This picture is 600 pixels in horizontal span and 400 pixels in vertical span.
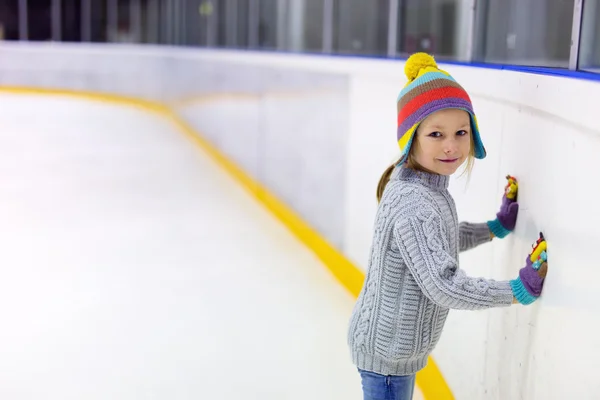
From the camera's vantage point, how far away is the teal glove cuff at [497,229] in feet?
5.02

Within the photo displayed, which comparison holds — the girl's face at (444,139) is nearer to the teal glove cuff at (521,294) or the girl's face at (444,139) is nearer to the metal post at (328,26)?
the teal glove cuff at (521,294)

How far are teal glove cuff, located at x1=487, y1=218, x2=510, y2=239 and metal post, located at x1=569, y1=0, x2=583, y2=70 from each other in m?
0.34

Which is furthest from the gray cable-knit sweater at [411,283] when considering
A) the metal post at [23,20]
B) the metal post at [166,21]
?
the metal post at [23,20]

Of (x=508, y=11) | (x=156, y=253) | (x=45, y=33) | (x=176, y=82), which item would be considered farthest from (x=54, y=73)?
(x=508, y=11)

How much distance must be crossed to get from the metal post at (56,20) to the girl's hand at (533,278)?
11.6 meters

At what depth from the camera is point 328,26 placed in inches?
Answer: 159

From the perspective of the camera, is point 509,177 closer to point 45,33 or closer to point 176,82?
point 176,82

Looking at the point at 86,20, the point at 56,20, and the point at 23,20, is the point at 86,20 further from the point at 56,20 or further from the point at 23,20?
the point at 23,20

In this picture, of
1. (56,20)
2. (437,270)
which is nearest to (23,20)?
(56,20)

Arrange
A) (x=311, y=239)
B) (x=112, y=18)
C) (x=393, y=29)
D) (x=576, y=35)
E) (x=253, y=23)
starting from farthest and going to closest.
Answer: (x=112, y=18) → (x=253, y=23) → (x=311, y=239) → (x=393, y=29) → (x=576, y=35)

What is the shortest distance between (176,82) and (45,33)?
13.6ft

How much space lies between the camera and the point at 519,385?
1454 mm

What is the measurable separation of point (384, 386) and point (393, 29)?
6.69 ft

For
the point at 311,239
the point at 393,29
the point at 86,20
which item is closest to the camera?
the point at 393,29
